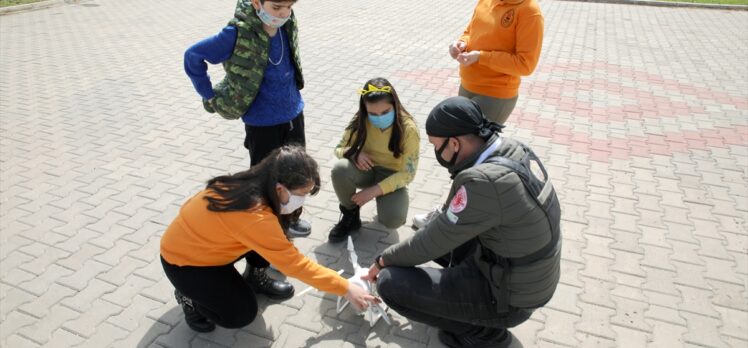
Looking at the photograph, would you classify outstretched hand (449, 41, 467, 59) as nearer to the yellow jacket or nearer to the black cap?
the yellow jacket

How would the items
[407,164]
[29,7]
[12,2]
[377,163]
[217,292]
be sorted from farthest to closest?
1. [12,2]
2. [29,7]
3. [377,163]
4. [407,164]
5. [217,292]

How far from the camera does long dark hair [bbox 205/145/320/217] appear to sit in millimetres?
2309

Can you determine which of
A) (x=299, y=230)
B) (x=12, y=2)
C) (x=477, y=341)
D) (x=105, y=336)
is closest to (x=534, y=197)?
(x=477, y=341)

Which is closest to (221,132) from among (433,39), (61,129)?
(61,129)

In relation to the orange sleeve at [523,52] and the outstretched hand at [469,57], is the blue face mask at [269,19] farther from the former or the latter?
the orange sleeve at [523,52]

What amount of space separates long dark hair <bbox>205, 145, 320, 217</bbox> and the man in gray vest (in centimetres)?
60

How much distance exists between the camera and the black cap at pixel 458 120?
223cm

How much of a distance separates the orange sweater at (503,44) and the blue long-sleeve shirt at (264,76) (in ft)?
4.06

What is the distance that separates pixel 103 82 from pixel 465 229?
21.0 feet

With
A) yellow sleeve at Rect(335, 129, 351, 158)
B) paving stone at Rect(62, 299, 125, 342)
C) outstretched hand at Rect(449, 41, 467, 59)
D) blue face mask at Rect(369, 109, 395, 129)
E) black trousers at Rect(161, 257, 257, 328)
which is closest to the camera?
black trousers at Rect(161, 257, 257, 328)

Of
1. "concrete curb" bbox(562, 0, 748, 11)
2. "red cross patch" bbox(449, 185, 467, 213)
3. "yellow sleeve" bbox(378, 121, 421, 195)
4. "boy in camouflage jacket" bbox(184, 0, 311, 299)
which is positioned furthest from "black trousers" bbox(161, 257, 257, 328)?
"concrete curb" bbox(562, 0, 748, 11)

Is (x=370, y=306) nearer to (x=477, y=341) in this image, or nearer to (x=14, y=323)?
(x=477, y=341)

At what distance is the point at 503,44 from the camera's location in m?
3.30

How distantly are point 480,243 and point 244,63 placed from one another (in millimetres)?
1695
